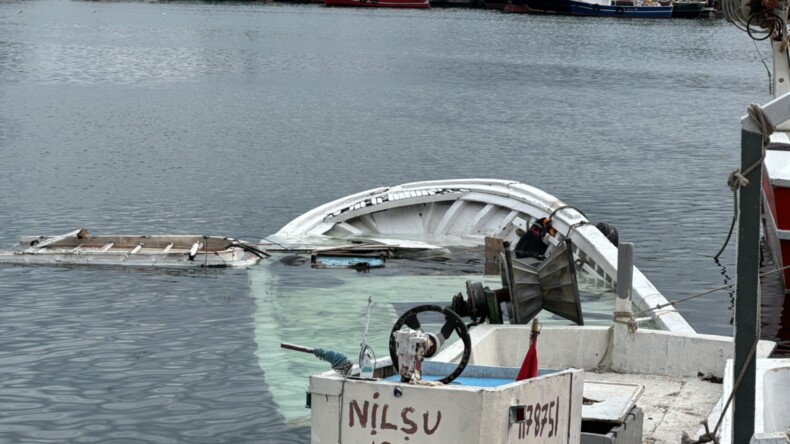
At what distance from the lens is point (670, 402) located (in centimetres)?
1316

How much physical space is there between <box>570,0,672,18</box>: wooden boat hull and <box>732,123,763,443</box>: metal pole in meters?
141

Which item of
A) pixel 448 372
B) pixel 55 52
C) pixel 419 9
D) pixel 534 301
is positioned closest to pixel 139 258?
pixel 534 301

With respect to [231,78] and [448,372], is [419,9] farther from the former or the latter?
[448,372]

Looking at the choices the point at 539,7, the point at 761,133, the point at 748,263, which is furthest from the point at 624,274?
the point at 539,7

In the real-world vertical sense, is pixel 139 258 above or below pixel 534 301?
below

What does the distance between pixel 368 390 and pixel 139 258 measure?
1672 centimetres

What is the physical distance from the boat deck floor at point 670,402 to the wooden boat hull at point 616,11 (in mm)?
137358

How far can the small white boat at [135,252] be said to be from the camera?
2498 centimetres

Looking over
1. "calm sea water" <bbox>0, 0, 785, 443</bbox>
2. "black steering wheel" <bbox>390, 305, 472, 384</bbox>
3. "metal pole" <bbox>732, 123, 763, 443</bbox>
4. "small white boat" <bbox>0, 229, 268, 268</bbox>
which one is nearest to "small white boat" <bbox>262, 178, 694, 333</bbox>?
"small white boat" <bbox>0, 229, 268, 268</bbox>

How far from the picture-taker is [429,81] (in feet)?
245

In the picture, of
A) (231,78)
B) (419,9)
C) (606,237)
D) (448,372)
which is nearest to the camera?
(448,372)

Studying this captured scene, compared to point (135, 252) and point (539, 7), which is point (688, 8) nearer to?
point (539, 7)

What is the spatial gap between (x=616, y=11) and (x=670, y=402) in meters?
139

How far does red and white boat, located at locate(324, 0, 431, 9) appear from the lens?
6619 inches
